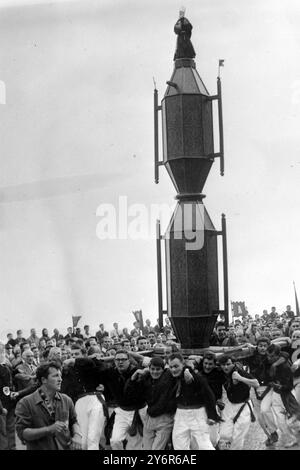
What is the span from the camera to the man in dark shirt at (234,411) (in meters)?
8.61

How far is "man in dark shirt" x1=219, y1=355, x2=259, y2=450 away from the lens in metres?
8.61

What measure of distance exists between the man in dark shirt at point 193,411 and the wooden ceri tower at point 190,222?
Result: 201cm

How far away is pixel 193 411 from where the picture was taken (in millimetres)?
7637

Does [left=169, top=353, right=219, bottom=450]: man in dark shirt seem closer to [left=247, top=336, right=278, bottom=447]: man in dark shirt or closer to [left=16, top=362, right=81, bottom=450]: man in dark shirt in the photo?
[left=247, top=336, right=278, bottom=447]: man in dark shirt

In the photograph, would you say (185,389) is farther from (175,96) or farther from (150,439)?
(175,96)

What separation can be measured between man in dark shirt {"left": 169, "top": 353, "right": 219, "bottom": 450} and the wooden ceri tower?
2015mm

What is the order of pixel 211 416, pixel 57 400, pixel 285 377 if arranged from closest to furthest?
pixel 57 400 → pixel 211 416 → pixel 285 377

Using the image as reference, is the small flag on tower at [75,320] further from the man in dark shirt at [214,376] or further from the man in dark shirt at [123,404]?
the man in dark shirt at [214,376]

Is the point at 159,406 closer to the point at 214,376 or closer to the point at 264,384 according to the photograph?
the point at 214,376

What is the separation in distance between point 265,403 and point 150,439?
231 centimetres

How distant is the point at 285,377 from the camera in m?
9.28

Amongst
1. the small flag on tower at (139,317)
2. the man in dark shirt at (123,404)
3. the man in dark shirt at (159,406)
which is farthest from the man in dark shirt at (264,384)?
the small flag on tower at (139,317)
